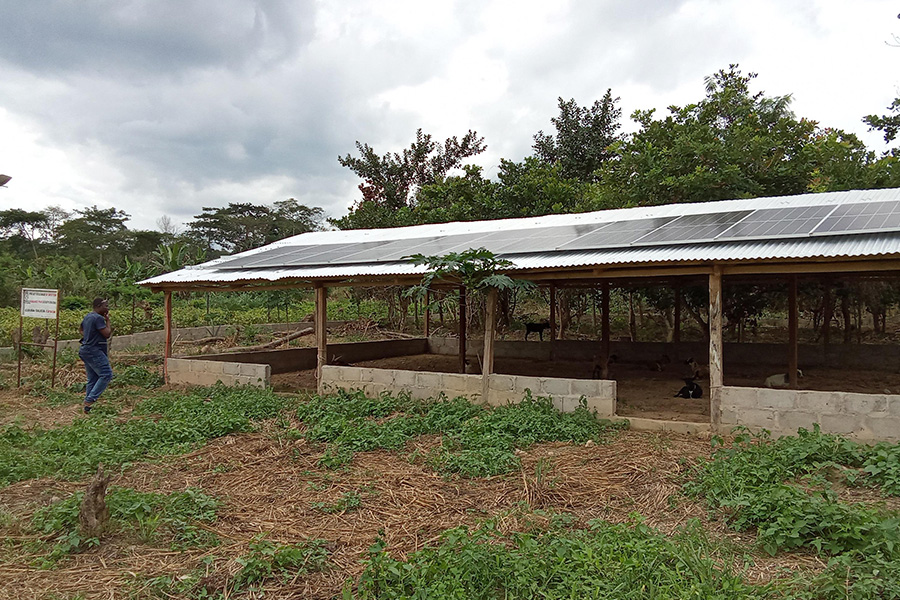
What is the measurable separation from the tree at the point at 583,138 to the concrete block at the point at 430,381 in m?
14.7

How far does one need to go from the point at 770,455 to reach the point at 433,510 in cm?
334

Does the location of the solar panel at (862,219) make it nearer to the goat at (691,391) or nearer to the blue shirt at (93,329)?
the goat at (691,391)

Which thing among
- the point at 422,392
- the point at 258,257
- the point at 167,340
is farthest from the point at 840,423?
the point at 167,340

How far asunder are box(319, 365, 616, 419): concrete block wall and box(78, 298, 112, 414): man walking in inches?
131

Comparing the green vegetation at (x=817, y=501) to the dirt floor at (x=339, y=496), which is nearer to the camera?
the green vegetation at (x=817, y=501)

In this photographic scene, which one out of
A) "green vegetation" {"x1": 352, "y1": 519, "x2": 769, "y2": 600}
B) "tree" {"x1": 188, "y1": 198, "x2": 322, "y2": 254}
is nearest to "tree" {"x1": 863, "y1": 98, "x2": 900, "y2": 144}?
"green vegetation" {"x1": 352, "y1": 519, "x2": 769, "y2": 600}

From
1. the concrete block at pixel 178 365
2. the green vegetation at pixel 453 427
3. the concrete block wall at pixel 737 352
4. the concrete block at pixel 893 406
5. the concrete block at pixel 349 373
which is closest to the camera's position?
the green vegetation at pixel 453 427

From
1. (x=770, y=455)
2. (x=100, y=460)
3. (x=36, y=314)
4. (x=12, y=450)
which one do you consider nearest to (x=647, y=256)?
(x=770, y=455)

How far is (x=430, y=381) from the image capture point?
28.6ft

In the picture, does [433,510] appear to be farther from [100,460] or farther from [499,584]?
[100,460]

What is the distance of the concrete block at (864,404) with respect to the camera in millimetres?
6164

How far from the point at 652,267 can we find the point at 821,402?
247 centimetres

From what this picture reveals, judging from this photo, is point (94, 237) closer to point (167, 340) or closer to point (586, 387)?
point (167, 340)

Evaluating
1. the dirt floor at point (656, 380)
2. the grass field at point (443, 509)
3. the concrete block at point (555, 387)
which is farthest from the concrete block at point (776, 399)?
the concrete block at point (555, 387)
